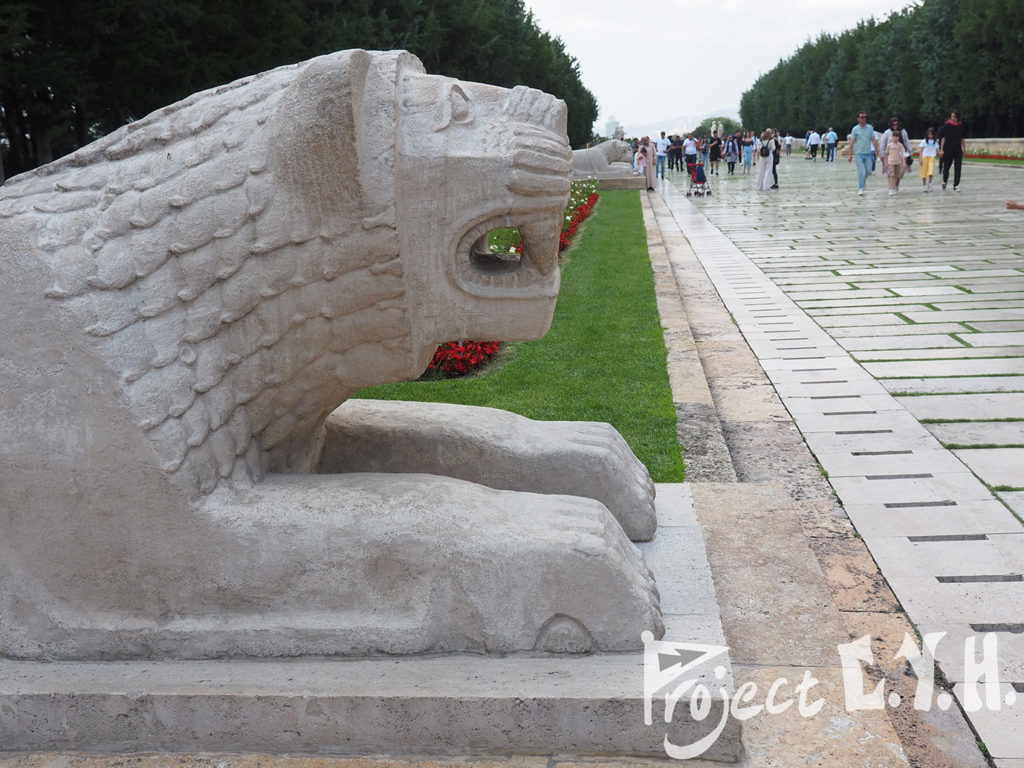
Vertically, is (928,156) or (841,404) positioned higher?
(928,156)

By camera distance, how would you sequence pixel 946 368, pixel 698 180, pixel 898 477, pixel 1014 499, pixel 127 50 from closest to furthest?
pixel 1014 499 < pixel 898 477 < pixel 946 368 < pixel 127 50 < pixel 698 180

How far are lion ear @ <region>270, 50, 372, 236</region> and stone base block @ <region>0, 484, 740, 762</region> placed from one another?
1079 mm

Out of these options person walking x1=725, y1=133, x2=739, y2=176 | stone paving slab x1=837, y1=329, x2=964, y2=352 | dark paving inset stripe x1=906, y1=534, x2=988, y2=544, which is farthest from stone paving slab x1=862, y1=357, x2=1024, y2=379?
person walking x1=725, y1=133, x2=739, y2=176

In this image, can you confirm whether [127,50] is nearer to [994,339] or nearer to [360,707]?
[994,339]

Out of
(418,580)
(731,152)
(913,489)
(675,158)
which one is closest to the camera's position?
(418,580)

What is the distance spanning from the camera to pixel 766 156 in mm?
23656

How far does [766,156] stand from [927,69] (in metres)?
23.7

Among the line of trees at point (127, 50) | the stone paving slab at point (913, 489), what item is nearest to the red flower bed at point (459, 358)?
the stone paving slab at point (913, 489)

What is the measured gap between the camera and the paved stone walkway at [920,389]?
315 centimetres

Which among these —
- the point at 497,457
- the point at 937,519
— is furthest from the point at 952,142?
the point at 497,457

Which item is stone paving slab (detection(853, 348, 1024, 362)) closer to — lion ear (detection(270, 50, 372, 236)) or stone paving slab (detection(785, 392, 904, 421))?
stone paving slab (detection(785, 392, 904, 421))

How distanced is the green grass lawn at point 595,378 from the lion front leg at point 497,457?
4.31 feet

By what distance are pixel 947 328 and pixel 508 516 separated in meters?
5.85

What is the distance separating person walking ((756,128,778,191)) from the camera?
23219mm
